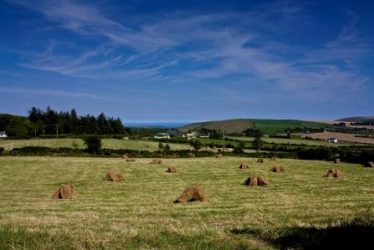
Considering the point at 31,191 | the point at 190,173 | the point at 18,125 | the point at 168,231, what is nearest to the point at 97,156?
the point at 190,173

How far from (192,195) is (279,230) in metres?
13.5

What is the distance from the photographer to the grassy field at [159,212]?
986 centimetres

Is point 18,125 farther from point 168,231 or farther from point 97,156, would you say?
point 168,231

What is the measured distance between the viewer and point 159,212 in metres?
18.7

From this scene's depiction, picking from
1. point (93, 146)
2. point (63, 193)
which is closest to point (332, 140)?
point (93, 146)

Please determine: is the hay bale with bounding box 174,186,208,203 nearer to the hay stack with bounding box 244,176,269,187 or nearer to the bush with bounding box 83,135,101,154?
the hay stack with bounding box 244,176,269,187

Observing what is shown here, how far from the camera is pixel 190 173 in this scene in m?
47.5

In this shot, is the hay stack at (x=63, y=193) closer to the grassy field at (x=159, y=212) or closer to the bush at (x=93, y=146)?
the grassy field at (x=159, y=212)

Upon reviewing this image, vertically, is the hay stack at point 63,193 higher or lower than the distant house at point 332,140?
lower

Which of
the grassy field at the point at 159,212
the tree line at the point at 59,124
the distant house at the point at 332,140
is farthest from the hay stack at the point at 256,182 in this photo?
the tree line at the point at 59,124

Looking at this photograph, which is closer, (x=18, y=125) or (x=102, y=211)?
(x=102, y=211)

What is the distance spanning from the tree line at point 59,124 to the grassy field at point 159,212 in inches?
4876

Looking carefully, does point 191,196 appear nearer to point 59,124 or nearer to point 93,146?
point 93,146

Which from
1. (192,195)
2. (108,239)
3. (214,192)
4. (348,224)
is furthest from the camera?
(214,192)
